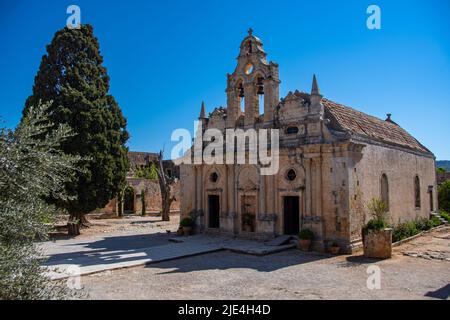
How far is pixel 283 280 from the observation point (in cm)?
1073

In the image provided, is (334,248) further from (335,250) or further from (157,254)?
(157,254)

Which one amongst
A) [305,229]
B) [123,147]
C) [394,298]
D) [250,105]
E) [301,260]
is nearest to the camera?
[394,298]

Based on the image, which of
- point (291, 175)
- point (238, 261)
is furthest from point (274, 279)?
point (291, 175)

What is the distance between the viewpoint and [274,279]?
10859mm

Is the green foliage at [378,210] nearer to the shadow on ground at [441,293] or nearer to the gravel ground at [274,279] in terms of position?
the gravel ground at [274,279]

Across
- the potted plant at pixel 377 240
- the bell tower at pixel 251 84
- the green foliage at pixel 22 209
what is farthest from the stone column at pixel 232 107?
the green foliage at pixel 22 209

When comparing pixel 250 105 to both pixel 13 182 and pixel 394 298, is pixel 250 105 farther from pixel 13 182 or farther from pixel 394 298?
pixel 13 182

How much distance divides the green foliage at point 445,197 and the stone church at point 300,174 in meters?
8.67

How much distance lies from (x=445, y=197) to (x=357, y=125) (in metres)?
16.9

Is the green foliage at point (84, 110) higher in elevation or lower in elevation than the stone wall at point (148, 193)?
higher

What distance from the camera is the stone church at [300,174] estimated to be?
1523 centimetres
